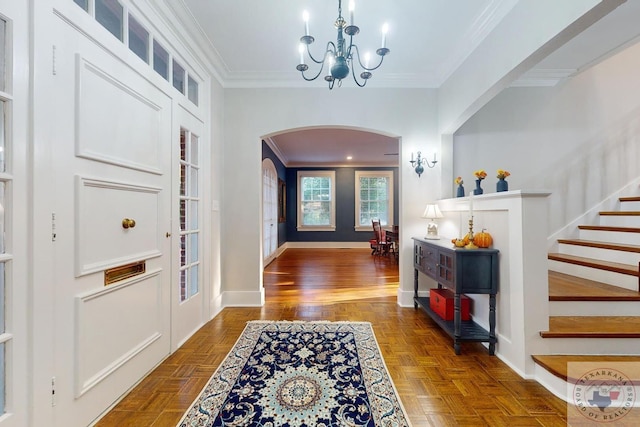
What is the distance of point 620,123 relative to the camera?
10.9 ft

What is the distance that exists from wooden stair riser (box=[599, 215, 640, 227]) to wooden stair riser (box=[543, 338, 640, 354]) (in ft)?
5.39

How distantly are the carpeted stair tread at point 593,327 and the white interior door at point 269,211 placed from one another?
483 centimetres

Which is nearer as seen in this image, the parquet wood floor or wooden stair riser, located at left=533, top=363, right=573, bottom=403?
the parquet wood floor

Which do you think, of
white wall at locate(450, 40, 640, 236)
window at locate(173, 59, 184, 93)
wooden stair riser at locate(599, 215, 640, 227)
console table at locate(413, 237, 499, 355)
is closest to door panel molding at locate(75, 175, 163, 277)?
window at locate(173, 59, 184, 93)

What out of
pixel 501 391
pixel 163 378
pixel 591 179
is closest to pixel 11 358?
pixel 163 378

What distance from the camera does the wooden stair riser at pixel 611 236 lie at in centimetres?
267

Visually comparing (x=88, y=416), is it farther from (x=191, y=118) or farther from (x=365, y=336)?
(x=191, y=118)

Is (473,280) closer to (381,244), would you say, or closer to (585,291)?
(585,291)

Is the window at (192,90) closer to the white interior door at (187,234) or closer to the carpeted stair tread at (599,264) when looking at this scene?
the white interior door at (187,234)

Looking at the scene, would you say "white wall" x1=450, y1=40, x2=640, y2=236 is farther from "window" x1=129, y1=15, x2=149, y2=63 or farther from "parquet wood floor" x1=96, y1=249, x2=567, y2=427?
"window" x1=129, y1=15, x2=149, y2=63

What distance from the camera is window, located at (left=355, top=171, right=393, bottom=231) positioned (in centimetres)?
903

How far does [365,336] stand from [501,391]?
108 centimetres

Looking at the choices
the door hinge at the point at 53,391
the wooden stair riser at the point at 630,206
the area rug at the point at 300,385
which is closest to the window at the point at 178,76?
the door hinge at the point at 53,391

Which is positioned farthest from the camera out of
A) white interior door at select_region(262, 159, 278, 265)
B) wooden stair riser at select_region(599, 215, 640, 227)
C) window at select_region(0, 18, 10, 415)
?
white interior door at select_region(262, 159, 278, 265)
